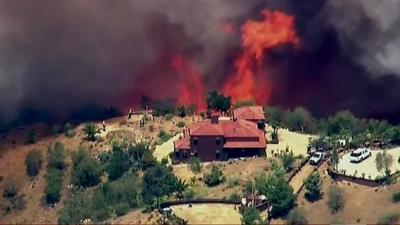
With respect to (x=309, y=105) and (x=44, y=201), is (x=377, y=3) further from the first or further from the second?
(x=44, y=201)

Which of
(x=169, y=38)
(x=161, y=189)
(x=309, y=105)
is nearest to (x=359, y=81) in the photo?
(x=309, y=105)

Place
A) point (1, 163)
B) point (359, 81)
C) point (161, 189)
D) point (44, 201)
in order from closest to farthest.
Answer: point (161, 189)
point (44, 201)
point (1, 163)
point (359, 81)

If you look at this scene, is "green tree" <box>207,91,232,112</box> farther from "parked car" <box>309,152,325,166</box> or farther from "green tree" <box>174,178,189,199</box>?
"green tree" <box>174,178,189,199</box>

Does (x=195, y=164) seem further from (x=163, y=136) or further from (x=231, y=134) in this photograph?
(x=163, y=136)

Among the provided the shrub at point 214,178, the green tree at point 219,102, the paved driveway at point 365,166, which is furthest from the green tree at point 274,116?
the shrub at point 214,178

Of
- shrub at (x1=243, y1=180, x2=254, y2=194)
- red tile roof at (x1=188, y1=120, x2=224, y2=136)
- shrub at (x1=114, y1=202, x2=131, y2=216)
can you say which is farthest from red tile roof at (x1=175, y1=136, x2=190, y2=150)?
shrub at (x1=243, y1=180, x2=254, y2=194)

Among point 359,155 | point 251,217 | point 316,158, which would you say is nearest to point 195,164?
point 316,158
